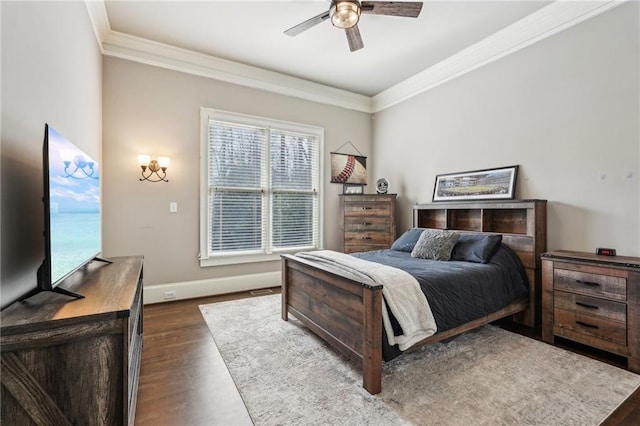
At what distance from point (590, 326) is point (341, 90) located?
A: 4286 mm

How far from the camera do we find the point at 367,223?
4469 mm

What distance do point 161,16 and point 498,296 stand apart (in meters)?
4.26

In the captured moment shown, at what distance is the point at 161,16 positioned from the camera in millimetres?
3000

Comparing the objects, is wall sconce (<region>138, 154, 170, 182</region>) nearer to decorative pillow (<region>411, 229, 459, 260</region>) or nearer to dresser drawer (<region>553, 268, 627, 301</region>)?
decorative pillow (<region>411, 229, 459, 260</region>)

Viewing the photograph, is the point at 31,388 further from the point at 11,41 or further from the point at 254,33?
the point at 254,33

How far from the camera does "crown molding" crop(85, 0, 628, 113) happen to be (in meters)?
2.81

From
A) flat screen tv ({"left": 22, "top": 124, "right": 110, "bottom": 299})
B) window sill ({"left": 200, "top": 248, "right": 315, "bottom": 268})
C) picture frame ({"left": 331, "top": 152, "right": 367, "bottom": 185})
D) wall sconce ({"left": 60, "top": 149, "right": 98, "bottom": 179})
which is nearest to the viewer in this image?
flat screen tv ({"left": 22, "top": 124, "right": 110, "bottom": 299})

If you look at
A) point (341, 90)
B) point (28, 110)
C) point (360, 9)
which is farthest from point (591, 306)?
point (341, 90)

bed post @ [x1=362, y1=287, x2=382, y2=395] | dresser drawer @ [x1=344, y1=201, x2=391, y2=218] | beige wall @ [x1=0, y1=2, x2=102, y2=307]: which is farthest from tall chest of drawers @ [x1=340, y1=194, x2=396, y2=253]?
beige wall @ [x1=0, y1=2, x2=102, y2=307]

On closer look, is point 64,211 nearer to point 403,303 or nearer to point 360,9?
point 403,303

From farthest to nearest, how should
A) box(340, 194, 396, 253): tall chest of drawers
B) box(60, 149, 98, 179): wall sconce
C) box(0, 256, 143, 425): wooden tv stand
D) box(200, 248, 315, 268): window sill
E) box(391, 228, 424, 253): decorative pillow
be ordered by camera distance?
1. box(340, 194, 396, 253): tall chest of drawers
2. box(200, 248, 315, 268): window sill
3. box(391, 228, 424, 253): decorative pillow
4. box(60, 149, 98, 179): wall sconce
5. box(0, 256, 143, 425): wooden tv stand

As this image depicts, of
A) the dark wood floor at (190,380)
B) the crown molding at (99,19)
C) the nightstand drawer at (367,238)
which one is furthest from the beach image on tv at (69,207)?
the nightstand drawer at (367,238)

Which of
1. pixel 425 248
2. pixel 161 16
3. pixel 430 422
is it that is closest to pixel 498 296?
pixel 425 248

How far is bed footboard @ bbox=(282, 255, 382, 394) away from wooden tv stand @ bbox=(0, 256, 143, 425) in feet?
4.22
